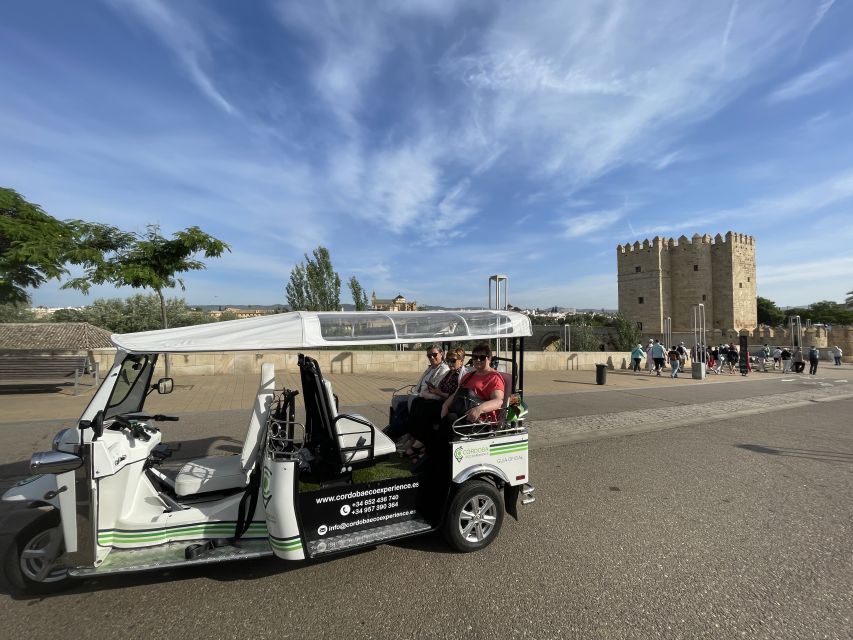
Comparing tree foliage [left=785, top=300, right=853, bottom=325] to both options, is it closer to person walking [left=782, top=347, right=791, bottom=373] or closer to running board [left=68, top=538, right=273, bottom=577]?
person walking [left=782, top=347, right=791, bottom=373]

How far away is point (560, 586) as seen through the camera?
10.0ft

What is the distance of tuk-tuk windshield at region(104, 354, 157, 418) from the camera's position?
10.5 feet

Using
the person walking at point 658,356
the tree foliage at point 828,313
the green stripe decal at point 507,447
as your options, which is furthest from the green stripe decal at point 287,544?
the tree foliage at point 828,313

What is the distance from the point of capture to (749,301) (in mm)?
57906

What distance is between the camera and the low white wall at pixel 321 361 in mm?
14070

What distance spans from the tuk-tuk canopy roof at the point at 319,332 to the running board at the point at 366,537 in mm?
1383

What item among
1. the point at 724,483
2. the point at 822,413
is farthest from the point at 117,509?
the point at 822,413

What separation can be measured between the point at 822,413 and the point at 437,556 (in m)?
11.5

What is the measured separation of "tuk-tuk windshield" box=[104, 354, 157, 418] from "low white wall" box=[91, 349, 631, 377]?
8.98 m

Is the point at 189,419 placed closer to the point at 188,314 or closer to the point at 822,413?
the point at 822,413

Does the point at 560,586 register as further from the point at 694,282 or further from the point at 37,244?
the point at 694,282

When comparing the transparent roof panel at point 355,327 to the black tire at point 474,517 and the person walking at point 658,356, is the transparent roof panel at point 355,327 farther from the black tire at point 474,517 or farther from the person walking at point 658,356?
the person walking at point 658,356

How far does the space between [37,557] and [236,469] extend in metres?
1.27

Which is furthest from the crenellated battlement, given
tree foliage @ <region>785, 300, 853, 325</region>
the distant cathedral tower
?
tree foliage @ <region>785, 300, 853, 325</region>
